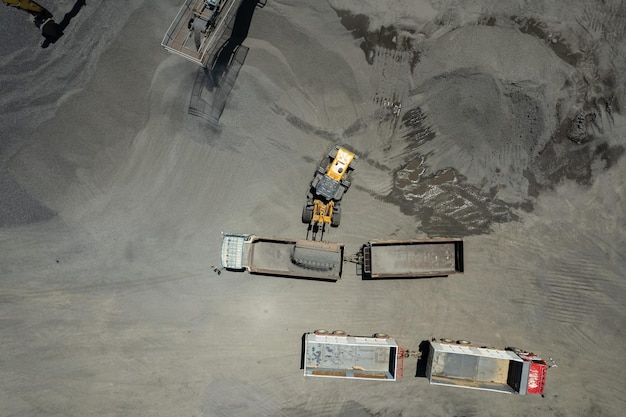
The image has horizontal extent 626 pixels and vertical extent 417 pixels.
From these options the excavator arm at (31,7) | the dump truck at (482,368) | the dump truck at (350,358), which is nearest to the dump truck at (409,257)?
the dump truck at (350,358)

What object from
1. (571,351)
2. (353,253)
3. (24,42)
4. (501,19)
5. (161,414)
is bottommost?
(161,414)

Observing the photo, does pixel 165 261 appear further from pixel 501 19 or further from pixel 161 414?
pixel 501 19

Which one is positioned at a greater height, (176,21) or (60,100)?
(176,21)

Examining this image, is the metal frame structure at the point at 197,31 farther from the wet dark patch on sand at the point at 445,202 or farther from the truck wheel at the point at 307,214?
the wet dark patch on sand at the point at 445,202

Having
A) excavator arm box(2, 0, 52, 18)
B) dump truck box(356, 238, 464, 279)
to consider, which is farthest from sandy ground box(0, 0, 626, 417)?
dump truck box(356, 238, 464, 279)

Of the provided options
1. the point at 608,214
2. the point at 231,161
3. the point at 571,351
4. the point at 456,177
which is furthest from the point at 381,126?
the point at 571,351

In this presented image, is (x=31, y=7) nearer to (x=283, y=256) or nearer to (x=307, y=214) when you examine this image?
(x=307, y=214)
